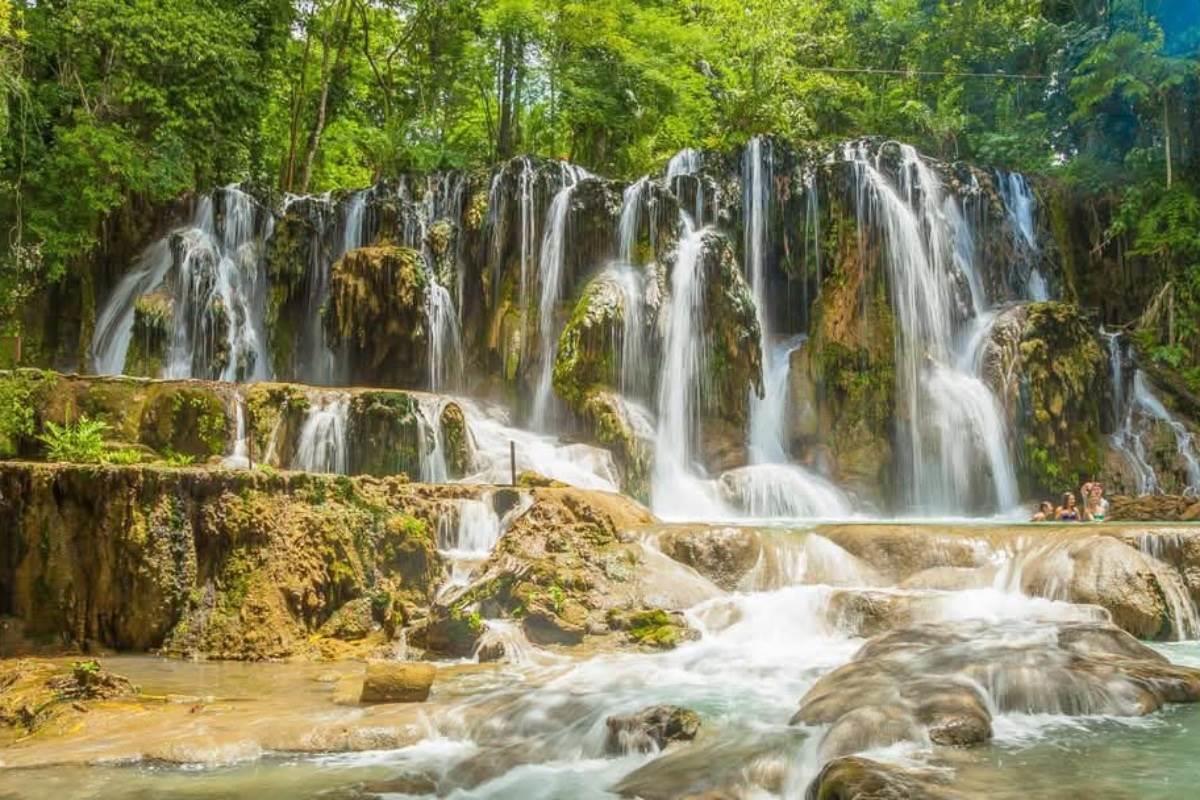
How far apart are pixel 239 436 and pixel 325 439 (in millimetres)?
1201

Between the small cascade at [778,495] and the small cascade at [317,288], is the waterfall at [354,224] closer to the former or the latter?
the small cascade at [317,288]

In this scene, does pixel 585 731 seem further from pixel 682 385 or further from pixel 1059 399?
pixel 1059 399

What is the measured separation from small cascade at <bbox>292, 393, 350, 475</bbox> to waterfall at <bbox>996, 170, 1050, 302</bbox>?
15924mm

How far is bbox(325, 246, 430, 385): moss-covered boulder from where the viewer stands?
19297mm

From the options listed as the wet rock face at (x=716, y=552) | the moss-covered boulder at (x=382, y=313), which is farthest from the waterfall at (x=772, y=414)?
the wet rock face at (x=716, y=552)

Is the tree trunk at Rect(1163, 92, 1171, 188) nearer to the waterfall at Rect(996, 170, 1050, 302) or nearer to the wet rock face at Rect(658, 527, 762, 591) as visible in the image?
the waterfall at Rect(996, 170, 1050, 302)

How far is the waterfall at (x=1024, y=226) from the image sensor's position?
74.3 feet

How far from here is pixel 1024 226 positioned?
2309cm

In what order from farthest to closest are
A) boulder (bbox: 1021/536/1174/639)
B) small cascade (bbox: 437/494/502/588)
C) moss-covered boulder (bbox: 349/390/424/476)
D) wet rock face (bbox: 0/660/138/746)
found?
moss-covered boulder (bbox: 349/390/424/476) → small cascade (bbox: 437/494/502/588) → boulder (bbox: 1021/536/1174/639) → wet rock face (bbox: 0/660/138/746)

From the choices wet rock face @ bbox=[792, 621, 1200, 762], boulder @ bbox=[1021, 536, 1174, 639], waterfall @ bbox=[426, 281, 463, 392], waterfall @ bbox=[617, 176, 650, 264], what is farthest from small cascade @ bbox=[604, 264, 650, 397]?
wet rock face @ bbox=[792, 621, 1200, 762]

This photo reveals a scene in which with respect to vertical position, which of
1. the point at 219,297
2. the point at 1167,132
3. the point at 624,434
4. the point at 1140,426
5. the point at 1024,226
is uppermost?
the point at 1167,132

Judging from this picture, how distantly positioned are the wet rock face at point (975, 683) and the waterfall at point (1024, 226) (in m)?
16.2

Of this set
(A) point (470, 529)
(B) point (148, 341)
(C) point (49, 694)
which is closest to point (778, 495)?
(A) point (470, 529)

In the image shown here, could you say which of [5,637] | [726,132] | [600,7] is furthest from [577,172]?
[5,637]
